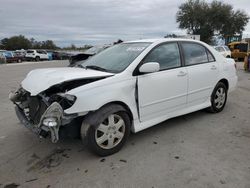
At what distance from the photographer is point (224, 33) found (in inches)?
1756

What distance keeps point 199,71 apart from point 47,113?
2.92 meters

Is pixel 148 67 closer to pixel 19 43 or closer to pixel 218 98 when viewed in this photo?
pixel 218 98

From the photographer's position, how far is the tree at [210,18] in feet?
140

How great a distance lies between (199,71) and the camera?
4.71 m

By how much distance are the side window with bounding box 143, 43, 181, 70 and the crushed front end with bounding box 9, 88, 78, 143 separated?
1.45m

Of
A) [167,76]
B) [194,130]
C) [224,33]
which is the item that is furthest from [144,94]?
[224,33]

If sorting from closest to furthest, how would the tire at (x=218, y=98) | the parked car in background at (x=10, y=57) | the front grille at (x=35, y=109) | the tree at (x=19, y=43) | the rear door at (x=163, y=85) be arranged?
the front grille at (x=35, y=109)
the rear door at (x=163, y=85)
the tire at (x=218, y=98)
the parked car in background at (x=10, y=57)
the tree at (x=19, y=43)

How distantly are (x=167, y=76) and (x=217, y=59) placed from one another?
67.7 inches

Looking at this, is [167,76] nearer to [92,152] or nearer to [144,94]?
[144,94]

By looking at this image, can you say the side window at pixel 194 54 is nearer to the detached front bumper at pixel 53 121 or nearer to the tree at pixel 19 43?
the detached front bumper at pixel 53 121

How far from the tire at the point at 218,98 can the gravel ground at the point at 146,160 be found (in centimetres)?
64

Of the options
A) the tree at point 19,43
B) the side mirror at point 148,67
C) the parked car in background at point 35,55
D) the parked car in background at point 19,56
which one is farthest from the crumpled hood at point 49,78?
the tree at point 19,43

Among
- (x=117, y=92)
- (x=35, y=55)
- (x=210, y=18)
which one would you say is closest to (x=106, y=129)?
(x=117, y=92)

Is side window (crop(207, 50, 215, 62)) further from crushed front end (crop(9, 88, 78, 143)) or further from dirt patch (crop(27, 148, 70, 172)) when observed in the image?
dirt patch (crop(27, 148, 70, 172))
